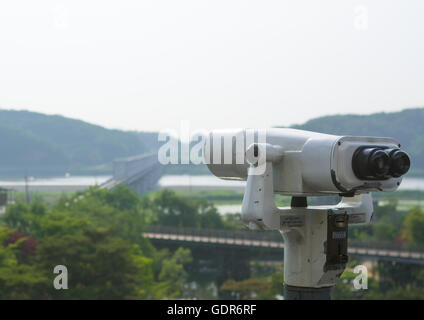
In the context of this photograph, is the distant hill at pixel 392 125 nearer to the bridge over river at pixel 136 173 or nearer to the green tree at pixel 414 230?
the green tree at pixel 414 230

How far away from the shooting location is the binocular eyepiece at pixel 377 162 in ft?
7.76

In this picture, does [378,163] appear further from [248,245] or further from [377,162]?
[248,245]

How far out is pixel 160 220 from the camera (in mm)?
40281

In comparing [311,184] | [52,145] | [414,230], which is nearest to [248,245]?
[414,230]

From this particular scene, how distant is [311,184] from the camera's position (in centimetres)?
247

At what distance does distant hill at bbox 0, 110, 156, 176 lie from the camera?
211 ft

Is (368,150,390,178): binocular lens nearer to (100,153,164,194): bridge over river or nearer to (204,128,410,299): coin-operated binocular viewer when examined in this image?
(204,128,410,299): coin-operated binocular viewer

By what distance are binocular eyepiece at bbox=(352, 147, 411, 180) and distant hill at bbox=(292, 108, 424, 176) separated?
125 feet

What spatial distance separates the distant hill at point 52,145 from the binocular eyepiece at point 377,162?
62111mm

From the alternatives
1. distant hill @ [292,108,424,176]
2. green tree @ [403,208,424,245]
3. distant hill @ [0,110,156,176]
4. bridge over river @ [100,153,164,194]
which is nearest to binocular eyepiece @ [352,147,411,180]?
green tree @ [403,208,424,245]

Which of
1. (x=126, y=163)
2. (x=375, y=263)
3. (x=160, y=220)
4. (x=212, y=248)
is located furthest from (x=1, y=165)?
(x=375, y=263)

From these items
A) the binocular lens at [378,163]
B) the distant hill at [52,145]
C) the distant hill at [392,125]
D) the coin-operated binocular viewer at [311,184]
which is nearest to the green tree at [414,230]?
the distant hill at [392,125]

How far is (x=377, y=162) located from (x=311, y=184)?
27cm
